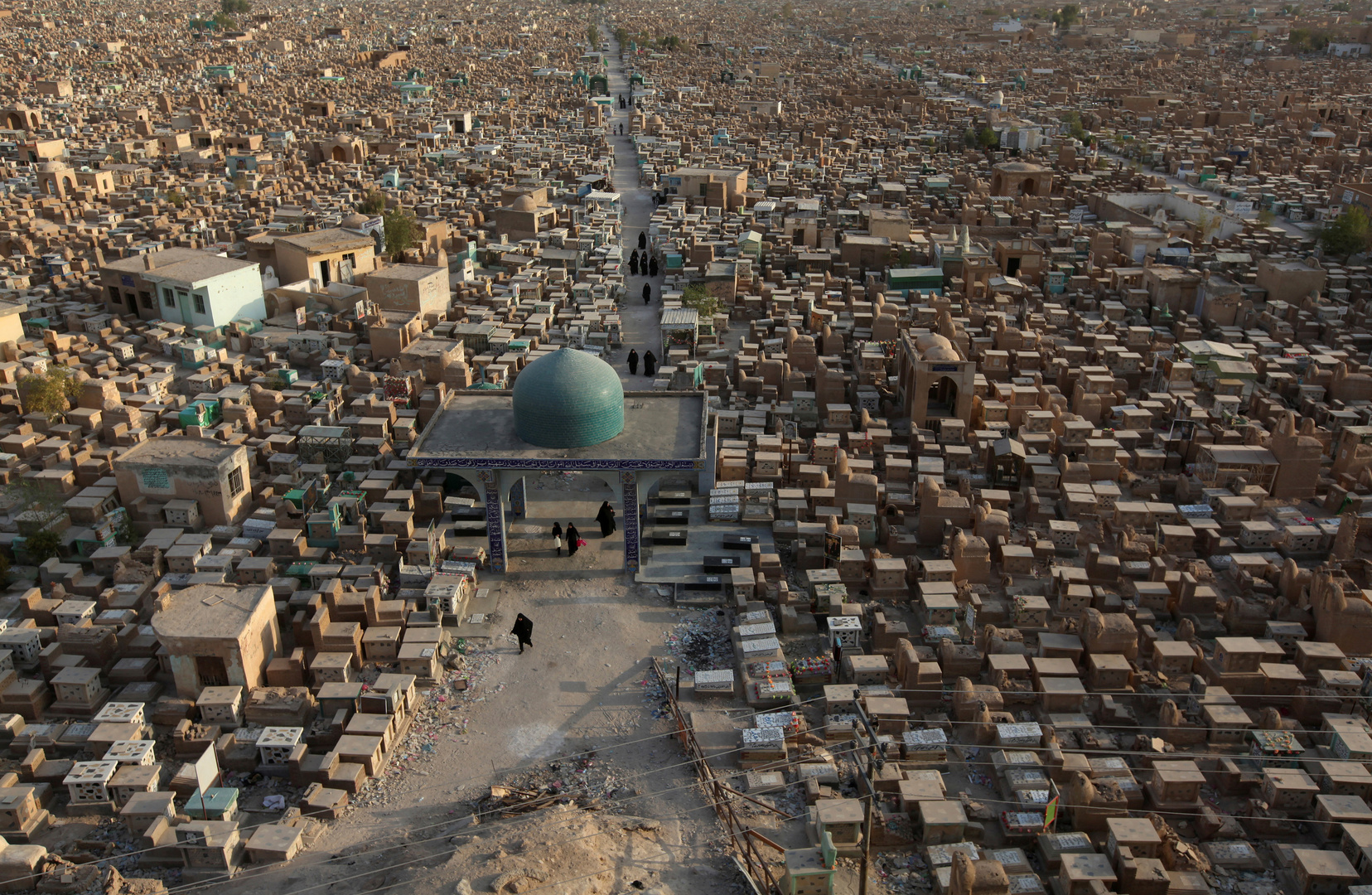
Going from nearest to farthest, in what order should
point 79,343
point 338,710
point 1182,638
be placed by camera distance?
point 338,710 < point 1182,638 < point 79,343

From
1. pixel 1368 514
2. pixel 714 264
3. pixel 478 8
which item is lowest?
pixel 1368 514

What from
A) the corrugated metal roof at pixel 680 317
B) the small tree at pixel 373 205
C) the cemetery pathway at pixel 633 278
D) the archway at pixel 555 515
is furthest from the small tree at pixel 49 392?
the small tree at pixel 373 205

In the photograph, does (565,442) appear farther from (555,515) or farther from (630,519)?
(555,515)

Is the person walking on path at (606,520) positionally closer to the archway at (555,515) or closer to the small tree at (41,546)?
the archway at (555,515)

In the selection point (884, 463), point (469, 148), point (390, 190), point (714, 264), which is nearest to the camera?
point (884, 463)

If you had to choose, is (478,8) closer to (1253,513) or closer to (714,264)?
(714,264)

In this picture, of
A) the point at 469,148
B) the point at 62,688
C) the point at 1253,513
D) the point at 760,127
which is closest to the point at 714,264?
the point at 1253,513

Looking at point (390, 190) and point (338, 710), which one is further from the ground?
point (390, 190)

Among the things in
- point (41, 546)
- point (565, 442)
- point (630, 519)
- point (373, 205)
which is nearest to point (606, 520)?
point (630, 519)
